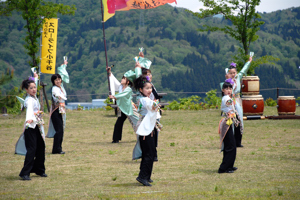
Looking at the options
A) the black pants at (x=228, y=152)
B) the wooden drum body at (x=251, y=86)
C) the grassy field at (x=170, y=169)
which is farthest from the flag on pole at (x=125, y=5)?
the black pants at (x=228, y=152)

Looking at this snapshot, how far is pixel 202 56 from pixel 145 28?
650 inches

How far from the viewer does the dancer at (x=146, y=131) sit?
5863mm

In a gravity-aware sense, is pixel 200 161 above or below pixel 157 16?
below

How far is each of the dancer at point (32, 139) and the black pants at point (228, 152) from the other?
2.90 m

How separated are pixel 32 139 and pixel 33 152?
218mm

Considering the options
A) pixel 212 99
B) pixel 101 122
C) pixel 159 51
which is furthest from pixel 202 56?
pixel 101 122

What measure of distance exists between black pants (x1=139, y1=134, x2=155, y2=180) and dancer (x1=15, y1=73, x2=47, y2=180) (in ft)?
5.80

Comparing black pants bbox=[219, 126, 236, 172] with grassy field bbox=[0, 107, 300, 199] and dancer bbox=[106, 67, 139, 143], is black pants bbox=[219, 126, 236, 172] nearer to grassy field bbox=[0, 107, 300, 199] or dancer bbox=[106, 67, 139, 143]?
grassy field bbox=[0, 107, 300, 199]

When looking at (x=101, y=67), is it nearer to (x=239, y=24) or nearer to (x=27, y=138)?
(x=239, y=24)

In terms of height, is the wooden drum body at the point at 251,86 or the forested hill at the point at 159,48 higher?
the forested hill at the point at 159,48

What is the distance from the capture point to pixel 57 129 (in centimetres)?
912

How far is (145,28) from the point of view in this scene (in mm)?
89875

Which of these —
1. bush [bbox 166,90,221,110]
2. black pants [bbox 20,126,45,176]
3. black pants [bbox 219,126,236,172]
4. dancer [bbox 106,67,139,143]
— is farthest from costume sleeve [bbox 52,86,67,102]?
bush [bbox 166,90,221,110]

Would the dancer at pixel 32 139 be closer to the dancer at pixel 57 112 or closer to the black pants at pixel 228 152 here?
the dancer at pixel 57 112
